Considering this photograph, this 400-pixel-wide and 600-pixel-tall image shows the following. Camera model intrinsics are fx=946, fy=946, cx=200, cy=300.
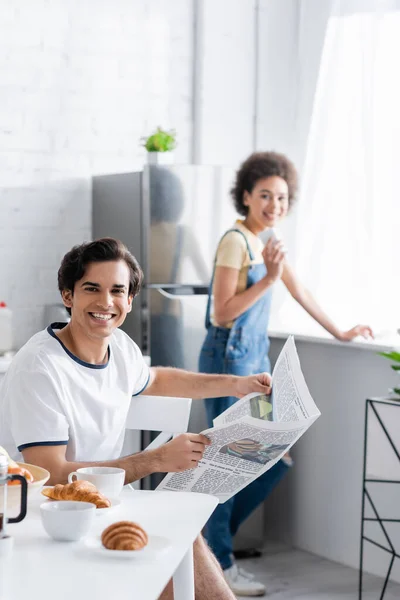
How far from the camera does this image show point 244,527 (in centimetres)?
378

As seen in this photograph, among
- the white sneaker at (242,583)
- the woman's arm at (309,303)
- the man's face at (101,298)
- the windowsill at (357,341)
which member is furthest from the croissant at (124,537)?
the woman's arm at (309,303)

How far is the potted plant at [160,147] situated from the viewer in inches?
150

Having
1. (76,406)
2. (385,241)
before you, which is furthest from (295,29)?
(76,406)

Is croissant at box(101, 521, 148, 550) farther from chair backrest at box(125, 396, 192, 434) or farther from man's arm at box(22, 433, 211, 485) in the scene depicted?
chair backrest at box(125, 396, 192, 434)

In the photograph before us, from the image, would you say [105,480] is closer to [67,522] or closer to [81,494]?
[81,494]

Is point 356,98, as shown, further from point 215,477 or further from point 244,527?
point 215,477

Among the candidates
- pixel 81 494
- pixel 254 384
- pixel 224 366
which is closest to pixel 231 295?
pixel 224 366

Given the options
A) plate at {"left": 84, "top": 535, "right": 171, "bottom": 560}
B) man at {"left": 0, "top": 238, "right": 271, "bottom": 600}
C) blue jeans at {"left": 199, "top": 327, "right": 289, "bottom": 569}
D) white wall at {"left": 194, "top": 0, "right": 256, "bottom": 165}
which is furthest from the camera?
white wall at {"left": 194, "top": 0, "right": 256, "bottom": 165}

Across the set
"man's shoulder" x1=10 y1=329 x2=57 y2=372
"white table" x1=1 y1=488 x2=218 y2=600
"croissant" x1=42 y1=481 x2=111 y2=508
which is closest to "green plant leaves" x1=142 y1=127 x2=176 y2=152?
"man's shoulder" x1=10 y1=329 x2=57 y2=372

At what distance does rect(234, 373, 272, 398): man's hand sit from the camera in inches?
94.9

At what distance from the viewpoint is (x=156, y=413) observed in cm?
245

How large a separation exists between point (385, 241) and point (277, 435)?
1941 millimetres

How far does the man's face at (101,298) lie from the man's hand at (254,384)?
0.38m

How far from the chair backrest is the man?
48 millimetres
